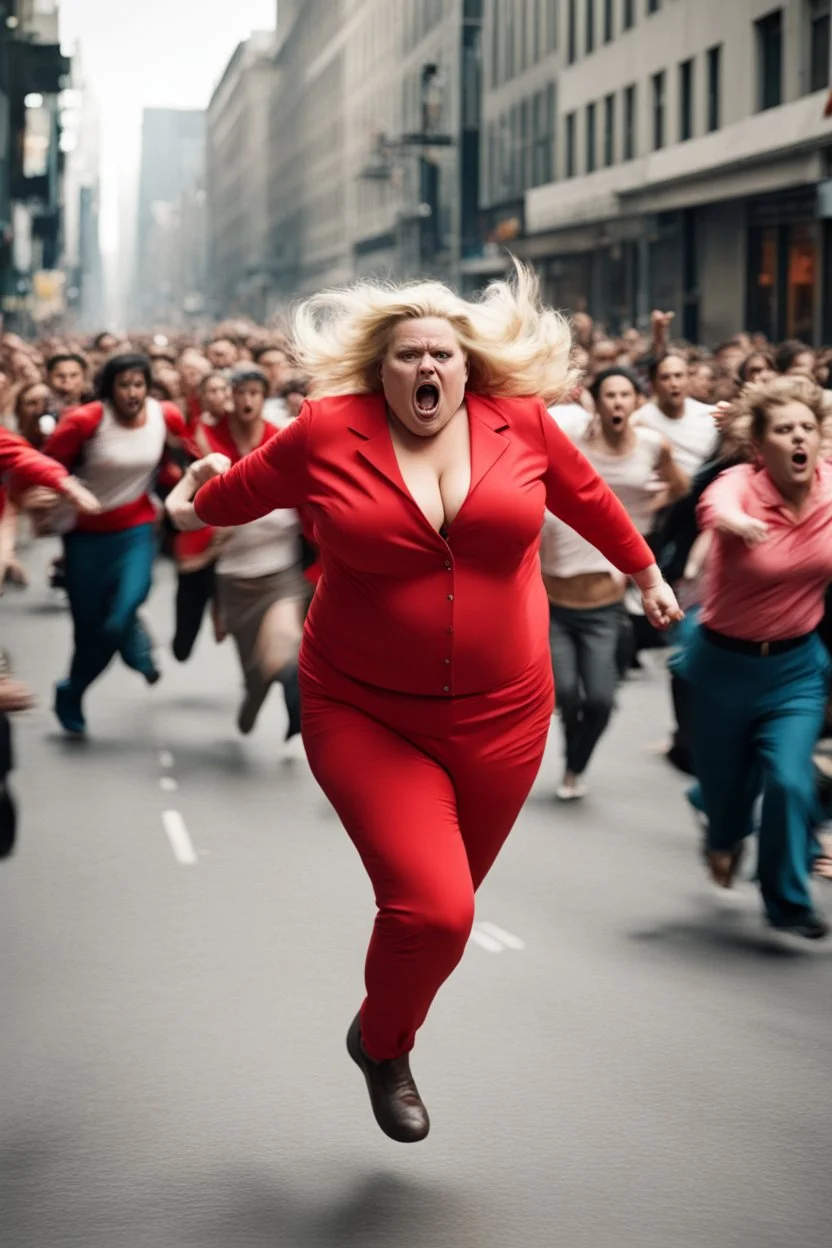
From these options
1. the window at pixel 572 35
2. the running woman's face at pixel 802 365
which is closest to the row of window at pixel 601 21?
the window at pixel 572 35

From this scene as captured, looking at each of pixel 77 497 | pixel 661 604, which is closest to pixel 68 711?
pixel 77 497

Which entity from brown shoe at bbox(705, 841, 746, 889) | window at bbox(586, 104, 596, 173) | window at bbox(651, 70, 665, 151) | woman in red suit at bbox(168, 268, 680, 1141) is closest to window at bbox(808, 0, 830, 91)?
window at bbox(651, 70, 665, 151)

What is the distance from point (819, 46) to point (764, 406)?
91.9ft

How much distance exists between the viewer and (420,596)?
489 cm

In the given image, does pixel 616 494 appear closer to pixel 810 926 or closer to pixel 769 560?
pixel 769 560

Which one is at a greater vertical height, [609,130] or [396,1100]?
[609,130]

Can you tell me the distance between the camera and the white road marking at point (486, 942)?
294 inches

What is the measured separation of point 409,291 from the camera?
5.05 metres

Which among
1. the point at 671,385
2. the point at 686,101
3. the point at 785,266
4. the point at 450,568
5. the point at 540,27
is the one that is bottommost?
the point at 450,568

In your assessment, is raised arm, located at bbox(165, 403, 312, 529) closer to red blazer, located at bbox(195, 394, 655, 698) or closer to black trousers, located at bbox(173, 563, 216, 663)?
red blazer, located at bbox(195, 394, 655, 698)

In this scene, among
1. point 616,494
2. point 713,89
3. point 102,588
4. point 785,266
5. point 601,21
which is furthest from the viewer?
point 601,21

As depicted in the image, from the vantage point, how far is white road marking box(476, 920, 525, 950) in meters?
7.53

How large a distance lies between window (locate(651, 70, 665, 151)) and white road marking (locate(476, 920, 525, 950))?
37695 mm

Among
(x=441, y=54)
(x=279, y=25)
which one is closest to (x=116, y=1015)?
(x=441, y=54)
